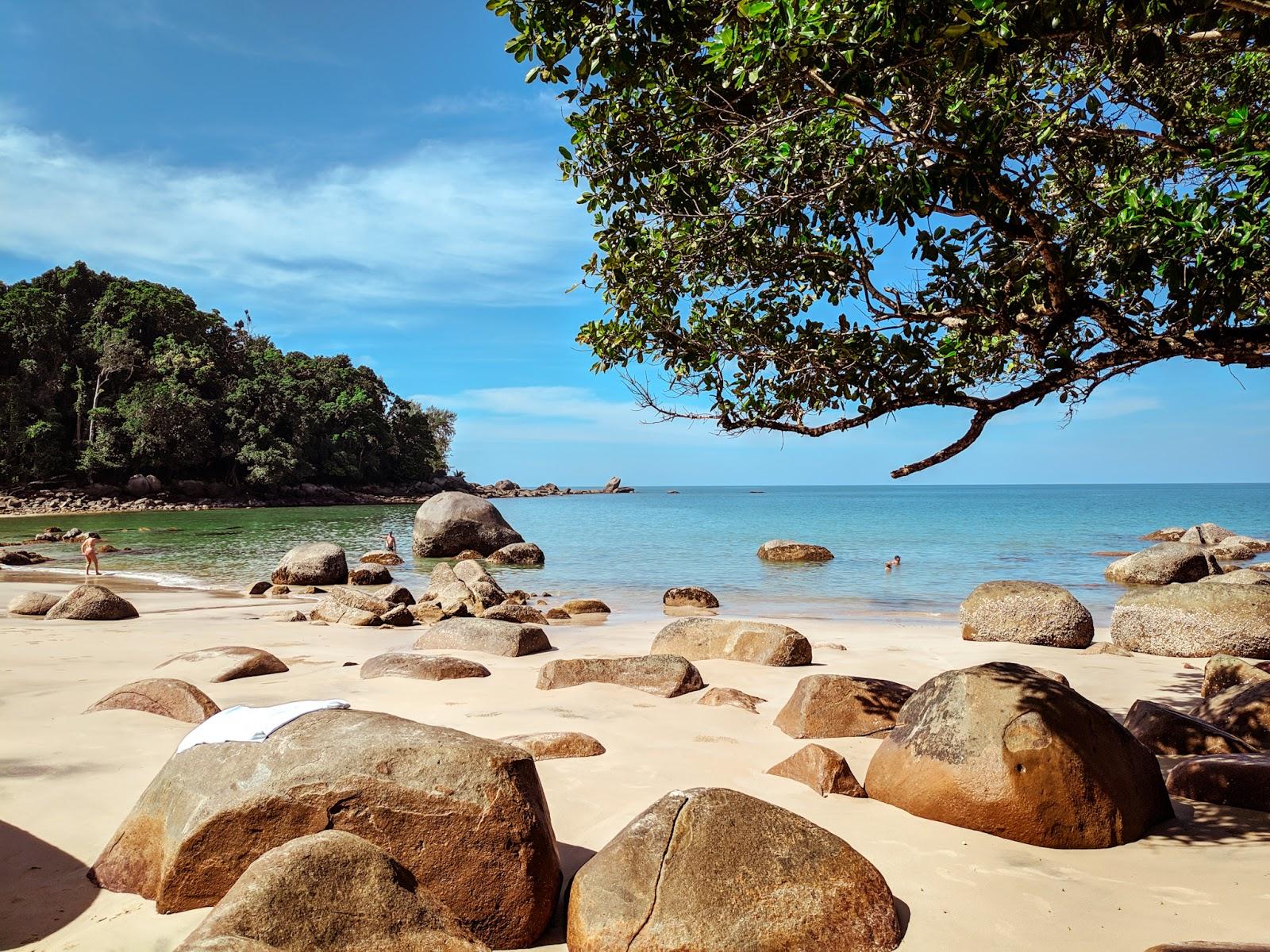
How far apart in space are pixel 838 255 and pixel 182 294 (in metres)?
69.0

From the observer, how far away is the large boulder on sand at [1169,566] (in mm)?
18828

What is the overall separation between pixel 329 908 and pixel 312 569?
722 inches

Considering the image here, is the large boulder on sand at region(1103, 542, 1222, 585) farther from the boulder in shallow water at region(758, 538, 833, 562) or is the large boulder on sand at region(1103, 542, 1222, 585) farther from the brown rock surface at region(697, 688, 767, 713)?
the brown rock surface at region(697, 688, 767, 713)

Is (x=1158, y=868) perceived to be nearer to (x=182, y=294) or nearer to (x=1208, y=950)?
(x=1208, y=950)

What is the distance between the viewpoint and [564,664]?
7.75 meters

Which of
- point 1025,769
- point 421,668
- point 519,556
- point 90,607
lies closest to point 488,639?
point 421,668

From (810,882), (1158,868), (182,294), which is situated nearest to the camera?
(810,882)

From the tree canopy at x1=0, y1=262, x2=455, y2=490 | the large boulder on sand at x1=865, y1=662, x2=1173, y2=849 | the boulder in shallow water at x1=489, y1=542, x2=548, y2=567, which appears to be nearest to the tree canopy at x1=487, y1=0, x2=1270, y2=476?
the large boulder on sand at x1=865, y1=662, x2=1173, y2=849

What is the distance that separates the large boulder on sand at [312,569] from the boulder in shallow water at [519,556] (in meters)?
6.12

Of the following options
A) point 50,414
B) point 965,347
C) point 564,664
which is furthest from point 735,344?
point 50,414

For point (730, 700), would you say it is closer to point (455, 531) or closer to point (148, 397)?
point (455, 531)

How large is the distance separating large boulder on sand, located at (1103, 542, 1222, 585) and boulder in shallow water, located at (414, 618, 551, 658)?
53.7 feet

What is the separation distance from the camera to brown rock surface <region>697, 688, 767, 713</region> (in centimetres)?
704

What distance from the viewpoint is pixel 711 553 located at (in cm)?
2938
